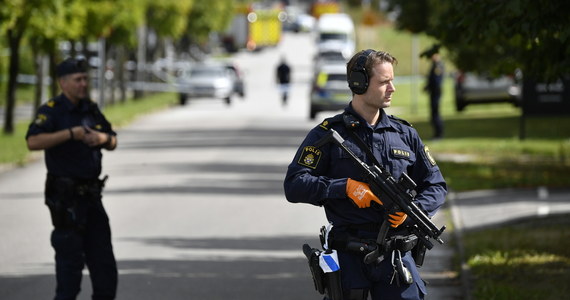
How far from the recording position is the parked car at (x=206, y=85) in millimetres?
47031

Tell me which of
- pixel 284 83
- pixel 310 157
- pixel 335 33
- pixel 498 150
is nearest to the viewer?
pixel 310 157

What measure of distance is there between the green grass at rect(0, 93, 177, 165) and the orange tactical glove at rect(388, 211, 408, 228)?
16.8 m

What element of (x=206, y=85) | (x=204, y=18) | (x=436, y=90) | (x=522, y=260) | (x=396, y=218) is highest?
(x=204, y=18)

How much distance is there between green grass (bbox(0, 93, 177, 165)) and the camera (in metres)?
23.5

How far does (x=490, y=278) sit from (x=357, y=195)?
4712mm

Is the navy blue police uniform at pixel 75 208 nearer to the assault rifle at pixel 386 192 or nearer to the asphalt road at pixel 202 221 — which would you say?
the asphalt road at pixel 202 221

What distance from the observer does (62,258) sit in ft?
29.6

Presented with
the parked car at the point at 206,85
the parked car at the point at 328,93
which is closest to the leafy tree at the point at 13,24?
the parked car at the point at 328,93

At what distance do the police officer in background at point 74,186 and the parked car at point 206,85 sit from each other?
3715 cm

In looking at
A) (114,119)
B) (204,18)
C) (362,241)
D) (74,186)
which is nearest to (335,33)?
(204,18)

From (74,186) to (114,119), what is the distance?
25926 millimetres

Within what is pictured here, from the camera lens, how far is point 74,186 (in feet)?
30.1

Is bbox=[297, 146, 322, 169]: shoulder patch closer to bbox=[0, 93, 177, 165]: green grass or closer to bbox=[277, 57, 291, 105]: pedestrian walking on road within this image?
bbox=[0, 93, 177, 165]: green grass

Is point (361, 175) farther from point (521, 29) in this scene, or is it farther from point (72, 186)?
point (521, 29)
